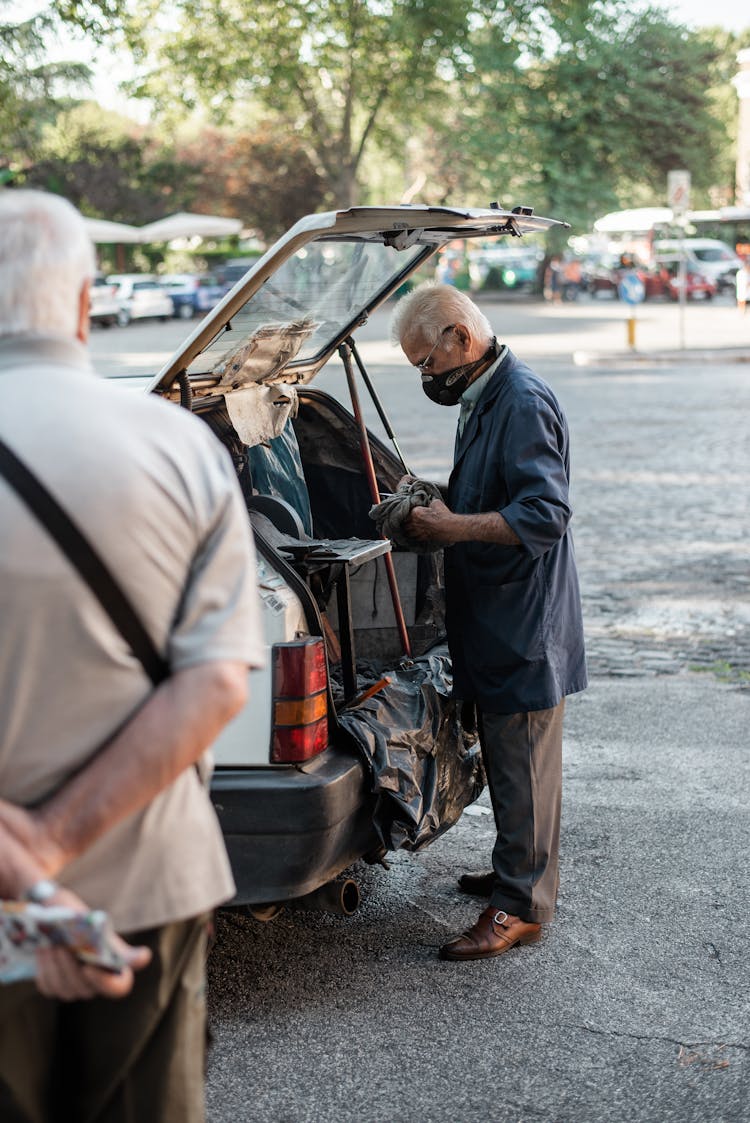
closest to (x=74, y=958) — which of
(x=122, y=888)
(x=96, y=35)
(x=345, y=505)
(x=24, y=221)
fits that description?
(x=122, y=888)

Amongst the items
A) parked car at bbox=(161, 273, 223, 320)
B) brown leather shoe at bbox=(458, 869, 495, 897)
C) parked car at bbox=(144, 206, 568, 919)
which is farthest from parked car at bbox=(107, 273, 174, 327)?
brown leather shoe at bbox=(458, 869, 495, 897)

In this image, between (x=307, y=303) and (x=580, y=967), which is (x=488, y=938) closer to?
(x=580, y=967)

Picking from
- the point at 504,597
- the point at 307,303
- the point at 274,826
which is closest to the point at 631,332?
the point at 307,303

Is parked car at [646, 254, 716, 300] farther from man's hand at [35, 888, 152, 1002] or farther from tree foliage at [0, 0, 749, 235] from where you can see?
man's hand at [35, 888, 152, 1002]

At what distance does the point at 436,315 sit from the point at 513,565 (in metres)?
0.71

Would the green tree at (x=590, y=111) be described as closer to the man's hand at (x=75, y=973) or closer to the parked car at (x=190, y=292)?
the parked car at (x=190, y=292)

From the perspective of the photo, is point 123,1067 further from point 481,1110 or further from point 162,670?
point 481,1110

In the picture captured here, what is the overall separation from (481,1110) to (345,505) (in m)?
2.68

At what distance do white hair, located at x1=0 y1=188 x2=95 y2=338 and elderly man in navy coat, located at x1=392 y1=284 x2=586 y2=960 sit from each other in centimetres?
202

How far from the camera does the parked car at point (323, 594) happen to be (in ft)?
11.3

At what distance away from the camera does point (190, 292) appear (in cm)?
4347

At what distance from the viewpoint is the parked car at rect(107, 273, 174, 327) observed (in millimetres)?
40250

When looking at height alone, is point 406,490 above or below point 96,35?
below

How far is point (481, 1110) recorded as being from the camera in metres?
3.20
